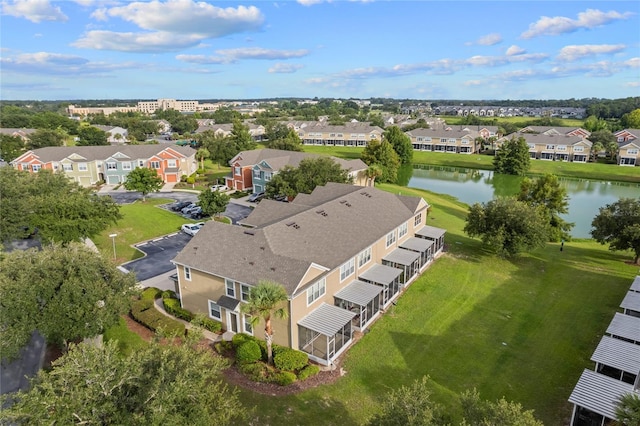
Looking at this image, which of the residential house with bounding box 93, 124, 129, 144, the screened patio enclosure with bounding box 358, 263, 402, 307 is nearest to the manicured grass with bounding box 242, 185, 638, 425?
the screened patio enclosure with bounding box 358, 263, 402, 307

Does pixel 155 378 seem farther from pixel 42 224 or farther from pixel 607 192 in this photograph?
pixel 607 192

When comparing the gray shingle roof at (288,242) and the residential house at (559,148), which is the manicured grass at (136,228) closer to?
the gray shingle roof at (288,242)

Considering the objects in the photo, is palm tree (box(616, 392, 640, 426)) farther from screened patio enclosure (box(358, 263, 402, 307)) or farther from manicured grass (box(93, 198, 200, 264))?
manicured grass (box(93, 198, 200, 264))

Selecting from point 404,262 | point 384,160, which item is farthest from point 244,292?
point 384,160

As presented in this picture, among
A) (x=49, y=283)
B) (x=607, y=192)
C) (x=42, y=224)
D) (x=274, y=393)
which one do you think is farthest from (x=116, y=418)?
(x=607, y=192)

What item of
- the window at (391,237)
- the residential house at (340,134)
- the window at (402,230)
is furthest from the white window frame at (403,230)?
the residential house at (340,134)
